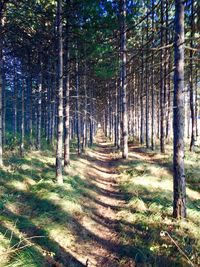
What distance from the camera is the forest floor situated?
644 centimetres

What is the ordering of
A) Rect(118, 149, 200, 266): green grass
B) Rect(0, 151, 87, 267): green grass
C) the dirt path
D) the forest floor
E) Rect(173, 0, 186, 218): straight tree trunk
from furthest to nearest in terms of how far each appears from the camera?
Rect(173, 0, 186, 218): straight tree trunk, the dirt path, Rect(118, 149, 200, 266): green grass, the forest floor, Rect(0, 151, 87, 267): green grass

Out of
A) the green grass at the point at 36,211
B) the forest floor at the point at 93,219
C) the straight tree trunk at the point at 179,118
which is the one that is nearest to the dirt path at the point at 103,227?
the forest floor at the point at 93,219

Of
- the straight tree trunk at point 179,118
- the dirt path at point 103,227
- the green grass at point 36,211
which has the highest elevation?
the straight tree trunk at point 179,118

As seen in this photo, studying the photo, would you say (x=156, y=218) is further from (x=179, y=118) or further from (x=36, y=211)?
(x=36, y=211)

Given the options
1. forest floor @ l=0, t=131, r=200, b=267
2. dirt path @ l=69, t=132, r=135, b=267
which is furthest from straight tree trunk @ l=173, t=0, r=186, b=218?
dirt path @ l=69, t=132, r=135, b=267

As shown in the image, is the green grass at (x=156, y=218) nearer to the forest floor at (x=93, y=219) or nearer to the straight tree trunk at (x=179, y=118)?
the forest floor at (x=93, y=219)

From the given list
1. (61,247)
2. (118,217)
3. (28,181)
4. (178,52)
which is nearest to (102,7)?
(178,52)

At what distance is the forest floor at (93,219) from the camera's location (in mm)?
6441

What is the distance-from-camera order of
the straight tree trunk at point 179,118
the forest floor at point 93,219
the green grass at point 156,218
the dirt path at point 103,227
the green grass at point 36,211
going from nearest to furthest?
the green grass at point 36,211 → the forest floor at point 93,219 → the green grass at point 156,218 → the dirt path at point 103,227 → the straight tree trunk at point 179,118

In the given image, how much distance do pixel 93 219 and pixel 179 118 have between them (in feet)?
14.7

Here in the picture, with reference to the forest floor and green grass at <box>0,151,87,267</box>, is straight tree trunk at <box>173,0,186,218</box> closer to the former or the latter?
the forest floor

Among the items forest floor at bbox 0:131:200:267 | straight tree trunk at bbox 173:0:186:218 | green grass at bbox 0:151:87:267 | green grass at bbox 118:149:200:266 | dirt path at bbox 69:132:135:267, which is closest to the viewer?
green grass at bbox 0:151:87:267

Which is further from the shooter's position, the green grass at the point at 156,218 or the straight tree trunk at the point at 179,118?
the straight tree trunk at the point at 179,118

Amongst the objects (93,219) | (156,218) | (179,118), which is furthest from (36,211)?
(179,118)
